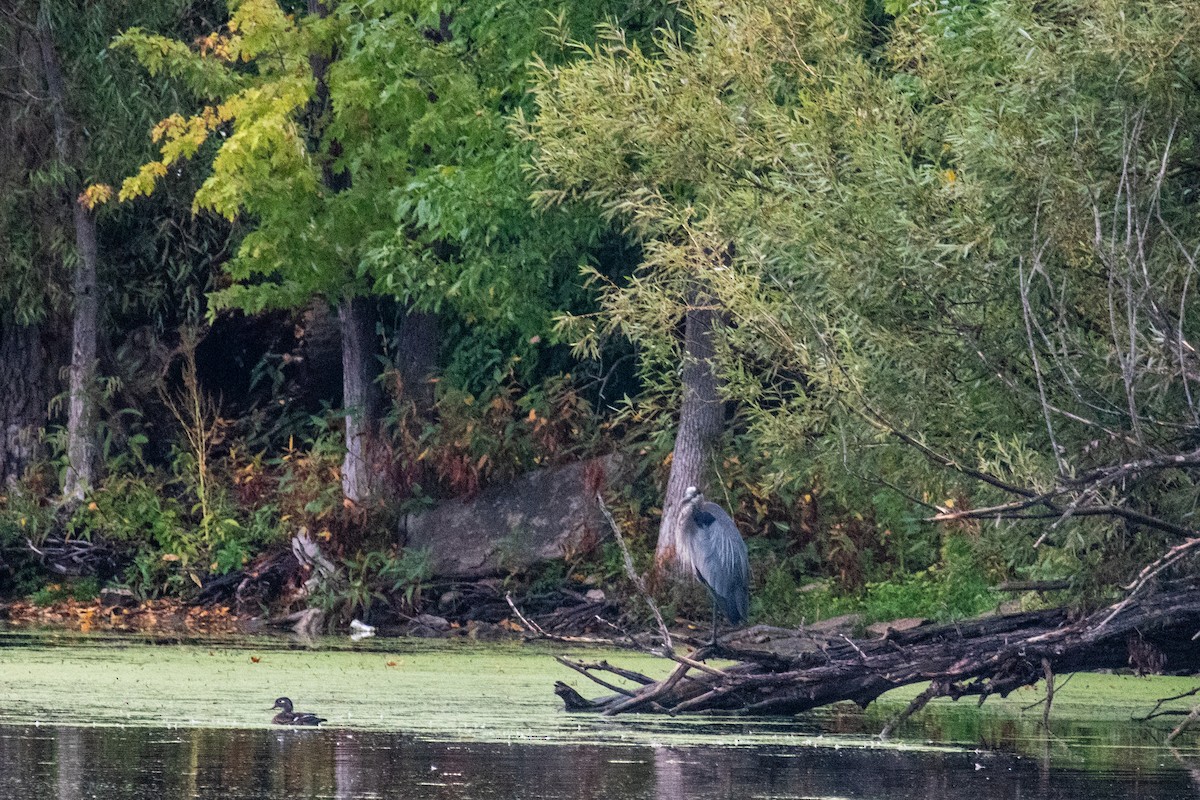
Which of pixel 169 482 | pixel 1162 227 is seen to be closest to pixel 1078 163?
pixel 1162 227

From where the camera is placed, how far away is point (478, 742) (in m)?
7.82

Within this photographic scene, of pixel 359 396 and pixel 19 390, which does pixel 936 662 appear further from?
pixel 19 390

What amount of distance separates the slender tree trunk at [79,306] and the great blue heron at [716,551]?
7.81 metres

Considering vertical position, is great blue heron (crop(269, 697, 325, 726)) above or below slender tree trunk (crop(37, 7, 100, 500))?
below

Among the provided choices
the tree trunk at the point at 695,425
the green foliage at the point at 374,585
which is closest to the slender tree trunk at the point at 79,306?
the green foliage at the point at 374,585

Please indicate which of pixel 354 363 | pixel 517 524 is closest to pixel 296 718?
pixel 517 524

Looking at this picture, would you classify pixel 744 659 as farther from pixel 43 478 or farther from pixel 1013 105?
pixel 43 478

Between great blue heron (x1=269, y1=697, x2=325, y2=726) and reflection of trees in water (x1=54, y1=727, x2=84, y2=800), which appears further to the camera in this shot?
great blue heron (x1=269, y1=697, x2=325, y2=726)

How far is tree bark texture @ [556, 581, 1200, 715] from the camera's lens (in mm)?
8414

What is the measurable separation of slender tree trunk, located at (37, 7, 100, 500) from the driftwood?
9.27 m

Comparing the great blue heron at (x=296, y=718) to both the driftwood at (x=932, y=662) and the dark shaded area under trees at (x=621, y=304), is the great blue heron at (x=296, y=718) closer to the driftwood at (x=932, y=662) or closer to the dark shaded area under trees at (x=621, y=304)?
the driftwood at (x=932, y=662)

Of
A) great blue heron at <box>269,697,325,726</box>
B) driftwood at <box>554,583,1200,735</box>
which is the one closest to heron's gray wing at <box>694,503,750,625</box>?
driftwood at <box>554,583,1200,735</box>

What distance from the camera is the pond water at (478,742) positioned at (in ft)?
21.6

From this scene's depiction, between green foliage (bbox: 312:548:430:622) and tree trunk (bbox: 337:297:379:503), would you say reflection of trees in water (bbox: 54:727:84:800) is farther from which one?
tree trunk (bbox: 337:297:379:503)
